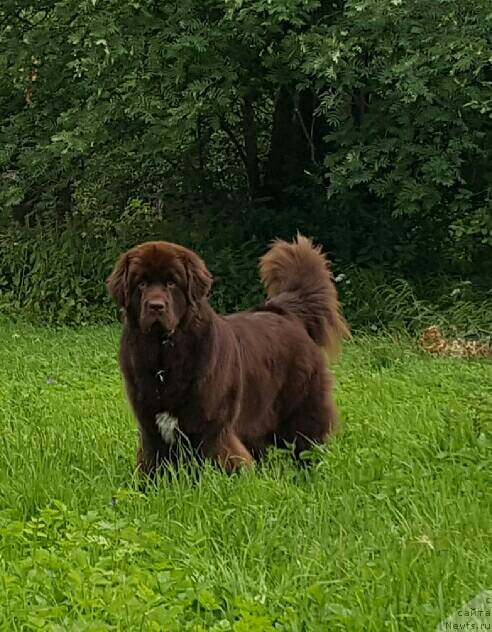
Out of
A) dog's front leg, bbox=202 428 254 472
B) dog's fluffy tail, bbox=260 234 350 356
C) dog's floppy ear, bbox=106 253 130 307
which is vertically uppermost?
dog's floppy ear, bbox=106 253 130 307

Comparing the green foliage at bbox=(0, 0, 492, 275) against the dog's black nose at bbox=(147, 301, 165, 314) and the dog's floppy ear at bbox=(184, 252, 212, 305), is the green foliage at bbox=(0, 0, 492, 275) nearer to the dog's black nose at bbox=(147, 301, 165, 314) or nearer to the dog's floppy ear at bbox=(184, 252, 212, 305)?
the dog's floppy ear at bbox=(184, 252, 212, 305)

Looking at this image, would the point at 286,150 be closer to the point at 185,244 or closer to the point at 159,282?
the point at 185,244

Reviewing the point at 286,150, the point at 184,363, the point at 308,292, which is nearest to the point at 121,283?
the point at 184,363

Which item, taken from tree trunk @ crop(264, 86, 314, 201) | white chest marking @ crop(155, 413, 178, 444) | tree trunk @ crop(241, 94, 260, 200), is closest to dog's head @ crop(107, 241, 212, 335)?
white chest marking @ crop(155, 413, 178, 444)

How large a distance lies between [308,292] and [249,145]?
842cm

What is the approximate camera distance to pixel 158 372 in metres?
5.11

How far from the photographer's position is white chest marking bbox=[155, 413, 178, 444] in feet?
16.8

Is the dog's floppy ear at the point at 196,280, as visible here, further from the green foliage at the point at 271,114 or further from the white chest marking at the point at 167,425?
the green foliage at the point at 271,114

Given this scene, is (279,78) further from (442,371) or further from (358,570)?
(358,570)

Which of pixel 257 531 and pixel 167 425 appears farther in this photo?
pixel 167 425

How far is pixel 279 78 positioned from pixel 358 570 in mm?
8750

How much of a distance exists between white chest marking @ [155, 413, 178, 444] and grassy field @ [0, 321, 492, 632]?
0.32 meters

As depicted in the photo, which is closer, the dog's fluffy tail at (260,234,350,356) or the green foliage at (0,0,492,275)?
the dog's fluffy tail at (260,234,350,356)

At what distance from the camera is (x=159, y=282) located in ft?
16.8
